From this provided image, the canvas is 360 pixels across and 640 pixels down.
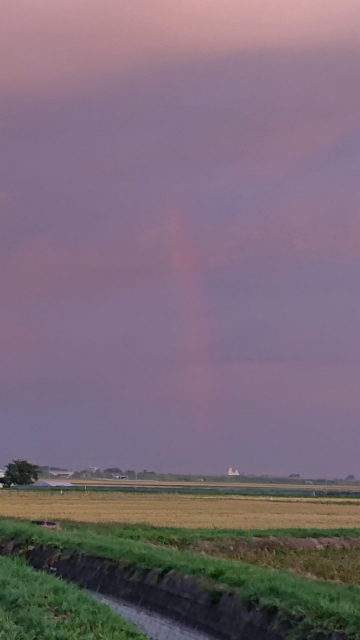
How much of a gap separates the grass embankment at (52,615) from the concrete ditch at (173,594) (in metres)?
1.29

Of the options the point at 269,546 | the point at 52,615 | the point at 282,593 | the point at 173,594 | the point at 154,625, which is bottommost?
the point at 154,625

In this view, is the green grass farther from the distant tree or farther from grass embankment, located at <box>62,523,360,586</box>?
the distant tree

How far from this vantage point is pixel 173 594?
59.0 feet

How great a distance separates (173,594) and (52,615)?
317cm

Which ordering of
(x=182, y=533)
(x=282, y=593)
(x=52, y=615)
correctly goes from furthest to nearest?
1. (x=182, y=533)
2. (x=52, y=615)
3. (x=282, y=593)

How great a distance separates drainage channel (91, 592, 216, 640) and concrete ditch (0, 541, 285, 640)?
0.34 feet

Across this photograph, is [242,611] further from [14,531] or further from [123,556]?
[14,531]

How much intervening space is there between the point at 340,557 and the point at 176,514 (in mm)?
24438

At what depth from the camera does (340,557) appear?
36.2m

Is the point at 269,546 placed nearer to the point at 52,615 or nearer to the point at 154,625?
the point at 154,625

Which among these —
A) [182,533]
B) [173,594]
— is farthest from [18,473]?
[173,594]

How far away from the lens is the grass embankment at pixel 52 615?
13.6m

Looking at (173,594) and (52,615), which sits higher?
(173,594)

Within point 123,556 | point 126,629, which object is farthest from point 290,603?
point 123,556
